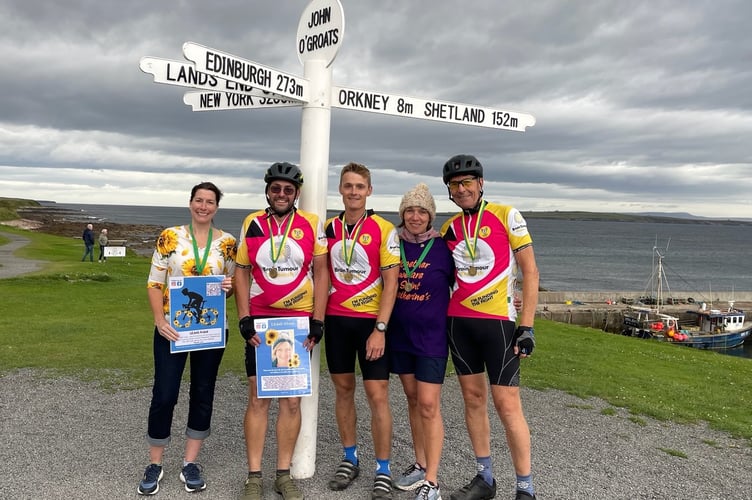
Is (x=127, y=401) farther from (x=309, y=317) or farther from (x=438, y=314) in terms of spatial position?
(x=438, y=314)

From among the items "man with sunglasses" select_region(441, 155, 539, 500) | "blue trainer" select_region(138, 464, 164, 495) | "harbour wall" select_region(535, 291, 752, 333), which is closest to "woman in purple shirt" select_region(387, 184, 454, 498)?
"man with sunglasses" select_region(441, 155, 539, 500)

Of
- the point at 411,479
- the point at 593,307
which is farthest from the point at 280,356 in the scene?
the point at 593,307

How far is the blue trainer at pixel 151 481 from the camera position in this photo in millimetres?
3965

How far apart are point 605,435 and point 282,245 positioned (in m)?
4.16

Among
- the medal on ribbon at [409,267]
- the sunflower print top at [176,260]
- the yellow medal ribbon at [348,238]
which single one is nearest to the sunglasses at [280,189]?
the yellow medal ribbon at [348,238]

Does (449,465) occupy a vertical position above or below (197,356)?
below

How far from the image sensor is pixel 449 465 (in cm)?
471

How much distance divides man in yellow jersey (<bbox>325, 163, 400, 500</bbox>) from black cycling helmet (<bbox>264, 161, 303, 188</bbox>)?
36 centimetres

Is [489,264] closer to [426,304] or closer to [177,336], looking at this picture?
[426,304]

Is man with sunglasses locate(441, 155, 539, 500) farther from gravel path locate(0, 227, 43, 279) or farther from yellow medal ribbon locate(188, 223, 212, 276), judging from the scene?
gravel path locate(0, 227, 43, 279)

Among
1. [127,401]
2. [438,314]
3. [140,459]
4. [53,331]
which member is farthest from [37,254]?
[438,314]

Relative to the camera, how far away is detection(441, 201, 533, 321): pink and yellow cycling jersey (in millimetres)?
3914

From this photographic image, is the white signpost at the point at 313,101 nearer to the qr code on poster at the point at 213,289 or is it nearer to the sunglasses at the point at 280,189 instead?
the sunglasses at the point at 280,189

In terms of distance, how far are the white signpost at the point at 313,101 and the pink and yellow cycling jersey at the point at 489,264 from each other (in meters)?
1.22
